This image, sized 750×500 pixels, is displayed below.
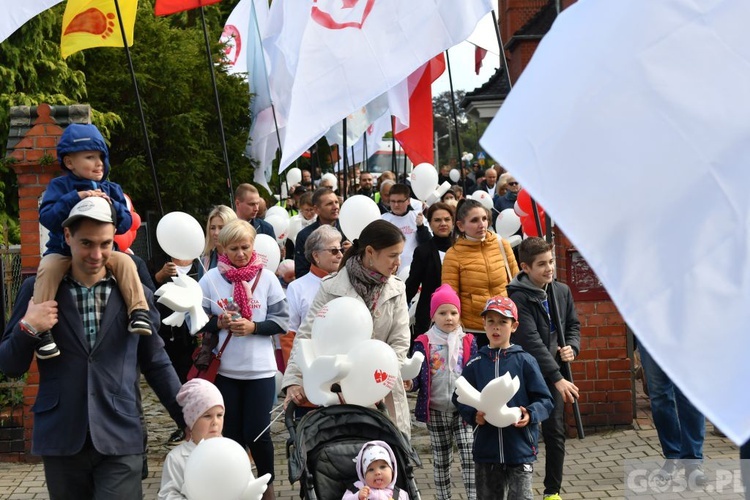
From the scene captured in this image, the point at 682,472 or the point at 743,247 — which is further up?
the point at 743,247

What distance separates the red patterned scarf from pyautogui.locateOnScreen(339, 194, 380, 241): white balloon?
5.42 feet

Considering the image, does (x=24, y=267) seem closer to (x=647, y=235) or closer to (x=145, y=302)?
(x=145, y=302)

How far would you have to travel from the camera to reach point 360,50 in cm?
744

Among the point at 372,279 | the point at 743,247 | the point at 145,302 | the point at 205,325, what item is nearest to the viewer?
the point at 743,247

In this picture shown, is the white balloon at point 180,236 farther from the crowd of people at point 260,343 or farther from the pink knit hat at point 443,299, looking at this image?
the pink knit hat at point 443,299

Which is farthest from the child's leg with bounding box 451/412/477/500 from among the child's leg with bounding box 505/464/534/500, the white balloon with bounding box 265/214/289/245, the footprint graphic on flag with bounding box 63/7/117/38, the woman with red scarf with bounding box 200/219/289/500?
the white balloon with bounding box 265/214/289/245

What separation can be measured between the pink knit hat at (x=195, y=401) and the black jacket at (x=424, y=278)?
435cm

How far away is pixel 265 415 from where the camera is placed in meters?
6.84

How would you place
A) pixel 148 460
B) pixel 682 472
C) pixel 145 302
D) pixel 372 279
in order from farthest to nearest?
pixel 148 460 → pixel 682 472 → pixel 372 279 → pixel 145 302

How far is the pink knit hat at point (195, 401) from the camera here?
497 centimetres

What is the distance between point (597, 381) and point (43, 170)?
15.9 ft

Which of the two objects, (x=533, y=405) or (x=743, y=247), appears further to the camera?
(x=533, y=405)

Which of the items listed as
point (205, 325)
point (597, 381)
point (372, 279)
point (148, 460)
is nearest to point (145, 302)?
point (372, 279)

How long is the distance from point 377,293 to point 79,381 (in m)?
1.96
